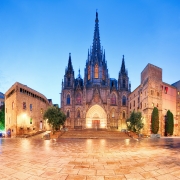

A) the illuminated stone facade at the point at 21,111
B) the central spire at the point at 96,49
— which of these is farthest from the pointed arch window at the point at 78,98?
the illuminated stone facade at the point at 21,111

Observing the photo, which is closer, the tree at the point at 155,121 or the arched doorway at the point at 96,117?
the tree at the point at 155,121

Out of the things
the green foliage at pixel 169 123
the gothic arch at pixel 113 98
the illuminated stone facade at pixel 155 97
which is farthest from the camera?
the gothic arch at pixel 113 98

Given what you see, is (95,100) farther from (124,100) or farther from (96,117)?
(124,100)

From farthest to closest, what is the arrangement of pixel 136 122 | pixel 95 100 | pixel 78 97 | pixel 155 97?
1. pixel 78 97
2. pixel 95 100
3. pixel 155 97
4. pixel 136 122

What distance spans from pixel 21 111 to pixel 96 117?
20930 mm

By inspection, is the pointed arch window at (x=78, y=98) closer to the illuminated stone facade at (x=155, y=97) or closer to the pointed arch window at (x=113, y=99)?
the pointed arch window at (x=113, y=99)

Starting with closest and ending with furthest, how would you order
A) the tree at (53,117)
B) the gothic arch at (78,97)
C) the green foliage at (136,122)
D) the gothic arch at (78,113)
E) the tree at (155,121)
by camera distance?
1. the tree at (53,117)
2. the green foliage at (136,122)
3. the tree at (155,121)
4. the gothic arch at (78,113)
5. the gothic arch at (78,97)

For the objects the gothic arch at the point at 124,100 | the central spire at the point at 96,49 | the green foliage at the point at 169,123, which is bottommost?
the green foliage at the point at 169,123

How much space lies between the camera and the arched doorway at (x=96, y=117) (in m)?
42.2

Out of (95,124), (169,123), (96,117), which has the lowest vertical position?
(95,124)

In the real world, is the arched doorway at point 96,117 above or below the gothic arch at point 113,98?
below

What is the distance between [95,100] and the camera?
42.1m

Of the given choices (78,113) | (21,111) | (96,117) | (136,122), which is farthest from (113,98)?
(21,111)

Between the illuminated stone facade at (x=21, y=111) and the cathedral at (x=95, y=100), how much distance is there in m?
11.7
